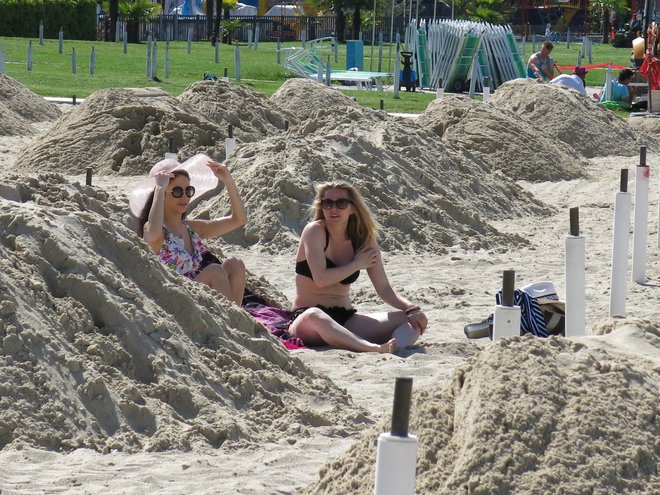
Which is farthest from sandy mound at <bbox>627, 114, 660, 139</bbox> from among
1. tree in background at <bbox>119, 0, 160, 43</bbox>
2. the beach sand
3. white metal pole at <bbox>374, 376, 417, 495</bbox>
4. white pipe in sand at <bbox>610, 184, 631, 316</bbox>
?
tree in background at <bbox>119, 0, 160, 43</bbox>

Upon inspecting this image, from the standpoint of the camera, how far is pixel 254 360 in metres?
6.24

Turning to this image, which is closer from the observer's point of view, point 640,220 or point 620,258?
point 620,258

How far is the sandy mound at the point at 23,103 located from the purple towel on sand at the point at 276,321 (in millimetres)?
13642

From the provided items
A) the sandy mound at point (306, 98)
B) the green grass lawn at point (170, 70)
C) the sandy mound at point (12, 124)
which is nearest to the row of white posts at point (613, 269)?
the sandy mound at point (306, 98)

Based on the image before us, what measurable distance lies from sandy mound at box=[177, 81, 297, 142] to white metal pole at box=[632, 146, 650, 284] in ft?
27.1

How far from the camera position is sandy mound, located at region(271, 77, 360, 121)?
21.1 m

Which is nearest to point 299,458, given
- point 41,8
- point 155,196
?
point 155,196

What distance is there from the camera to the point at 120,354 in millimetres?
5793

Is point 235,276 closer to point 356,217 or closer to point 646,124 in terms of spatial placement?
point 356,217

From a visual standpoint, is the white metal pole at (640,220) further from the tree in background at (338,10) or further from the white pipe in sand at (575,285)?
the tree in background at (338,10)

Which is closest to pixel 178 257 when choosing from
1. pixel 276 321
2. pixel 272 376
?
pixel 276 321

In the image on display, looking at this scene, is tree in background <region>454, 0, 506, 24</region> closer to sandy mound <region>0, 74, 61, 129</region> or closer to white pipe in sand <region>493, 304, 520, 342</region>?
sandy mound <region>0, 74, 61, 129</region>

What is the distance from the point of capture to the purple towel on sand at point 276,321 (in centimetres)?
752

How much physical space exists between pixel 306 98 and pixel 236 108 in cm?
313
